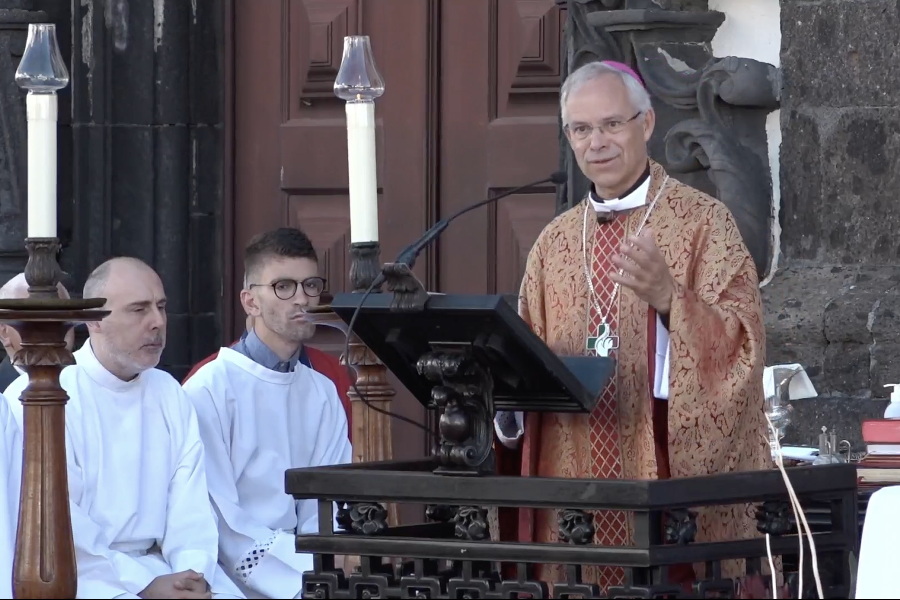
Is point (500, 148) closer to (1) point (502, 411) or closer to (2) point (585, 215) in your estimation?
(2) point (585, 215)

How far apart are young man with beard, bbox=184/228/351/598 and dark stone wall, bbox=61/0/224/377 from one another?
1.03 meters

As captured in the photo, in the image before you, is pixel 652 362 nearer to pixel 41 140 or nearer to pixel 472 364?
pixel 472 364

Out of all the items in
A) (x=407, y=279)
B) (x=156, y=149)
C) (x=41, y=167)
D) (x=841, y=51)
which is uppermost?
(x=841, y=51)

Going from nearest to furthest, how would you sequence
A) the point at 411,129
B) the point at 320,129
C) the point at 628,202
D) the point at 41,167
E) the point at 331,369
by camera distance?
the point at 41,167 < the point at 628,202 < the point at 331,369 < the point at 411,129 < the point at 320,129

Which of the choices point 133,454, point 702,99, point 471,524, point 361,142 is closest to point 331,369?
point 133,454

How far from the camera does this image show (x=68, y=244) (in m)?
7.20

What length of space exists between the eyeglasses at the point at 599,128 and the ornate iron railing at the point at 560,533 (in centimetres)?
82

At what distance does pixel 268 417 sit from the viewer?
610cm

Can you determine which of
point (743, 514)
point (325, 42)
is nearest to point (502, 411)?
point (743, 514)

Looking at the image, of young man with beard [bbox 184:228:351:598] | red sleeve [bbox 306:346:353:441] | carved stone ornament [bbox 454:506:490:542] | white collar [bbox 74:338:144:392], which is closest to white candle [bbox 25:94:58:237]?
carved stone ornament [bbox 454:506:490:542]

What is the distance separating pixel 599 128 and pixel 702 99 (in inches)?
57.0

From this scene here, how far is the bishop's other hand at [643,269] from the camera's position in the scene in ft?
12.2

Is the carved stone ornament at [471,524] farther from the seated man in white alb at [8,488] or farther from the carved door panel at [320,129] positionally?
the carved door panel at [320,129]

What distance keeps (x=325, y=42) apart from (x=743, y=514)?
326 centimetres
